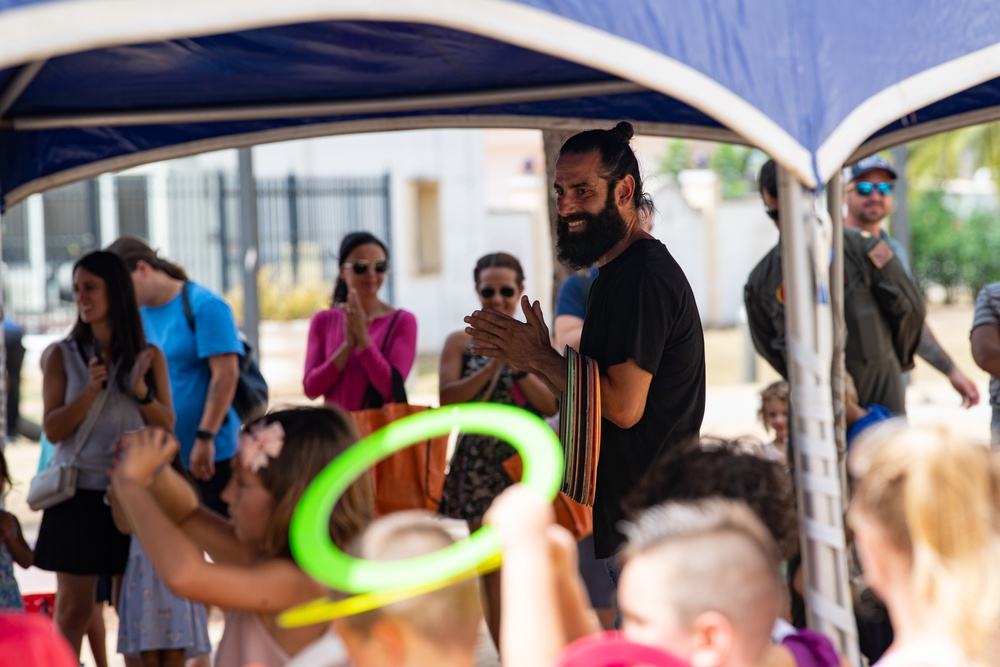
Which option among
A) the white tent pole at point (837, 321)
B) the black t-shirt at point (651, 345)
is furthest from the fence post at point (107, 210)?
the black t-shirt at point (651, 345)

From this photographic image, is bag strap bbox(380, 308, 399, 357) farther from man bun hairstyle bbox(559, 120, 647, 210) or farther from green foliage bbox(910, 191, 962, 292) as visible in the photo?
green foliage bbox(910, 191, 962, 292)

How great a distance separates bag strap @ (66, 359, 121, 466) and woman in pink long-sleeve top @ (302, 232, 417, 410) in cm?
84

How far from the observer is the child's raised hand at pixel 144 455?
9.09 ft

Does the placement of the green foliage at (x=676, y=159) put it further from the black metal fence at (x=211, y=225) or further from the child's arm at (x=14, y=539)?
the child's arm at (x=14, y=539)

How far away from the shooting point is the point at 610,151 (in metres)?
3.55

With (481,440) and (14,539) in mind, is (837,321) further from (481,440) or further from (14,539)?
(14,539)

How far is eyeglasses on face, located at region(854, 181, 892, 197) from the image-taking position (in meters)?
5.96

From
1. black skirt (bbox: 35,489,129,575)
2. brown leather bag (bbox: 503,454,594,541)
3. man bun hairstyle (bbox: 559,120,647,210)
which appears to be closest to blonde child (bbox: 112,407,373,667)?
man bun hairstyle (bbox: 559,120,647,210)

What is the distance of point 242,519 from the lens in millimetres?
2842

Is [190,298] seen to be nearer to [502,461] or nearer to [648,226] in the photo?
[502,461]

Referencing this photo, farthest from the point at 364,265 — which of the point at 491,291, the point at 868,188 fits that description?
the point at 868,188

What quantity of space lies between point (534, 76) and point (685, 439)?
6.18ft

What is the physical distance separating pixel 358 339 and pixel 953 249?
23.1 meters

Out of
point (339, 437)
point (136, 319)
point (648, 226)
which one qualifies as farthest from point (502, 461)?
point (339, 437)
